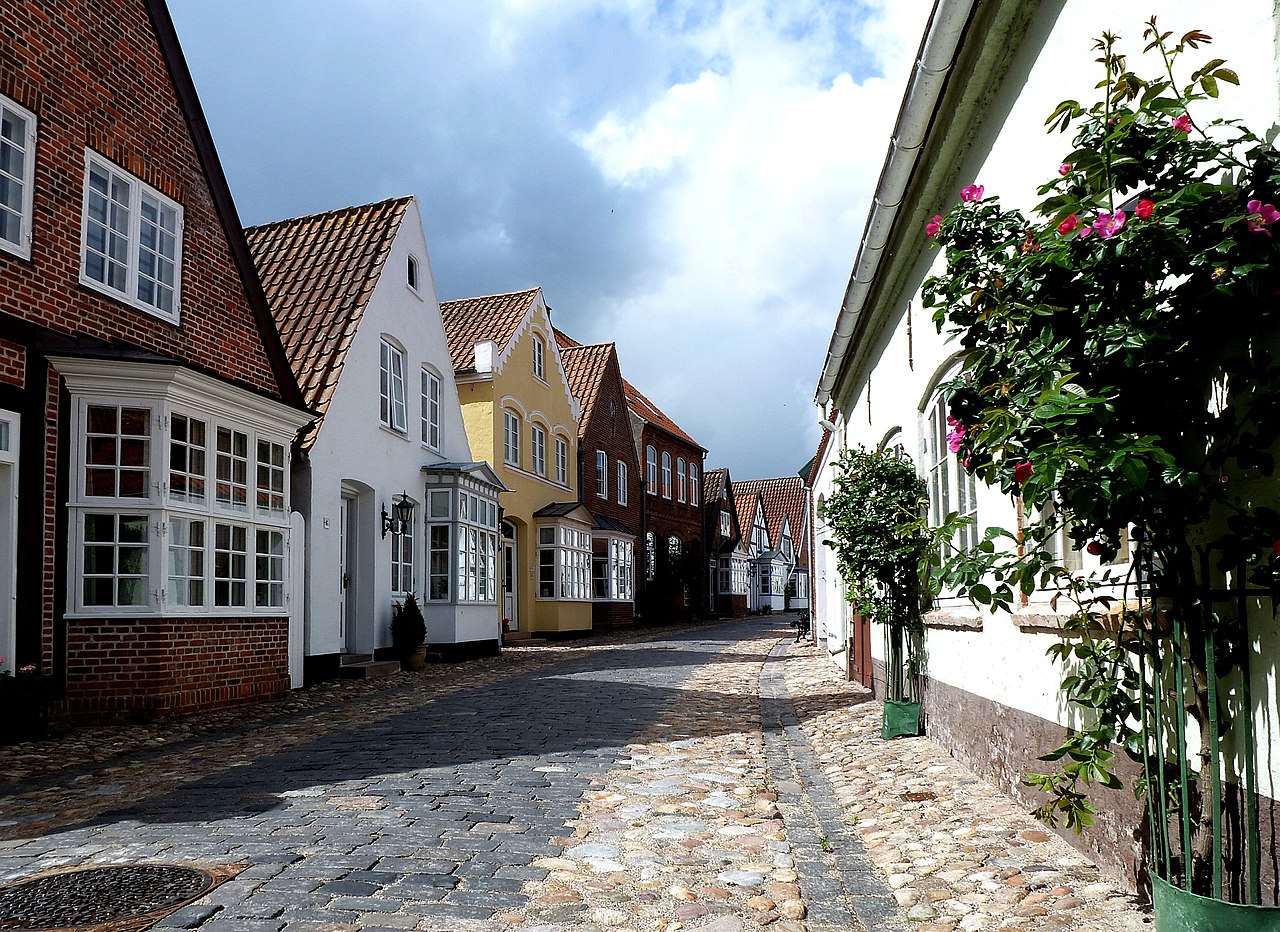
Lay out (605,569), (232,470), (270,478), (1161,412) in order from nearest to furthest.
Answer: (1161,412), (232,470), (270,478), (605,569)

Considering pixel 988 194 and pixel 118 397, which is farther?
pixel 118 397

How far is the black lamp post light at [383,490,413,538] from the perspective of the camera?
16750 millimetres

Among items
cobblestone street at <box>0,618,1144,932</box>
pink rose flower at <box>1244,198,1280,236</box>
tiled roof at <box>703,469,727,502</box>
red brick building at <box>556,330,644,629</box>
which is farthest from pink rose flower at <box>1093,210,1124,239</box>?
tiled roof at <box>703,469,727,502</box>

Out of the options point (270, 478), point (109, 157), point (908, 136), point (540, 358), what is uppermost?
point (540, 358)

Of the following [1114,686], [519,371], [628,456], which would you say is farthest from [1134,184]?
[628,456]

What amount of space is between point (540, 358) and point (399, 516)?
32.3 feet

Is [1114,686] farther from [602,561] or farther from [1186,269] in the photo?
[602,561]

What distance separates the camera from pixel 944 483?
7.89 meters

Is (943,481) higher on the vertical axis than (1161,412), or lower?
higher

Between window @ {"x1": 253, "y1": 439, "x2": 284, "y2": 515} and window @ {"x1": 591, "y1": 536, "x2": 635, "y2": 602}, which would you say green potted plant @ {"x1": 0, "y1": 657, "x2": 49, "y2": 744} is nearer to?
window @ {"x1": 253, "y1": 439, "x2": 284, "y2": 515}

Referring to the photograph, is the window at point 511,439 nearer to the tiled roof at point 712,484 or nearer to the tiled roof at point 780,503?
the tiled roof at point 712,484

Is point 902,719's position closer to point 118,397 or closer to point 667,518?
point 118,397

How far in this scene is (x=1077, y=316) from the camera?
10.5 feet

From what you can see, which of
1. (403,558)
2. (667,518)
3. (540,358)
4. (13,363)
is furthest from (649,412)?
(13,363)
